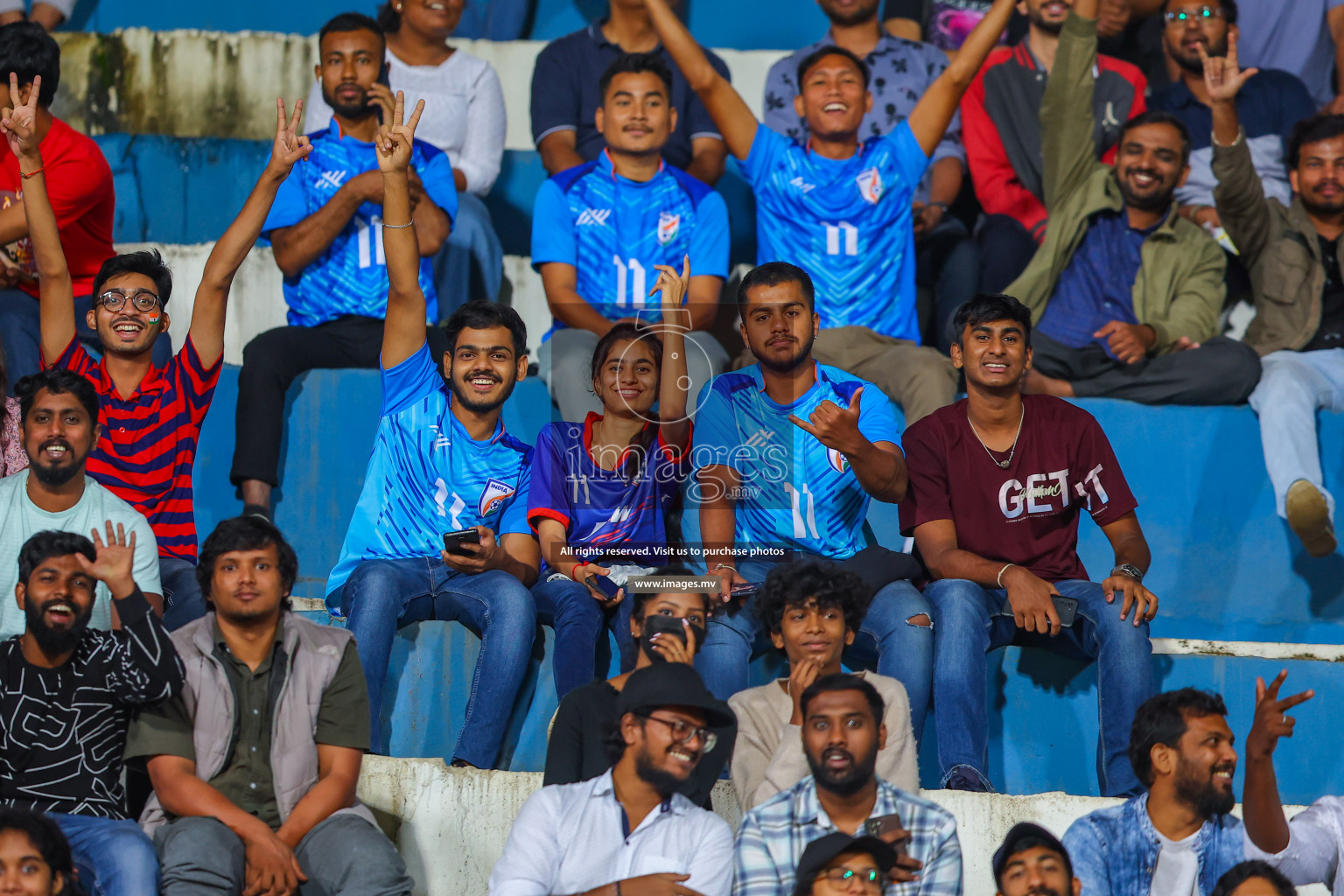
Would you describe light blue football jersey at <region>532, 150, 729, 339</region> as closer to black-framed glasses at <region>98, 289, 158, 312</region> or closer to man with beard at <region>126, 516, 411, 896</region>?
black-framed glasses at <region>98, 289, 158, 312</region>

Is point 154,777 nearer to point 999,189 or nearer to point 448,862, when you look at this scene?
point 448,862

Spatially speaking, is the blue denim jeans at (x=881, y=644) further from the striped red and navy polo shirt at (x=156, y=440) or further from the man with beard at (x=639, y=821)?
the striped red and navy polo shirt at (x=156, y=440)

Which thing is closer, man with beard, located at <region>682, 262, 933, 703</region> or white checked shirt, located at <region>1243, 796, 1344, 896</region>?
white checked shirt, located at <region>1243, 796, 1344, 896</region>

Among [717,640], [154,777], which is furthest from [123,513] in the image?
[717,640]

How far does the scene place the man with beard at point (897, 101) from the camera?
22.3ft

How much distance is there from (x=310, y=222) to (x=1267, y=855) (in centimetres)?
388

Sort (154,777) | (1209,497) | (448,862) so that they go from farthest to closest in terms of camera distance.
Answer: (1209,497) < (448,862) < (154,777)

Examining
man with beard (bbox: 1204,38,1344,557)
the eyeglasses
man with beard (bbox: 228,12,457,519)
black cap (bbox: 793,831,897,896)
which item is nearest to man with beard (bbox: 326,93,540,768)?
man with beard (bbox: 228,12,457,519)

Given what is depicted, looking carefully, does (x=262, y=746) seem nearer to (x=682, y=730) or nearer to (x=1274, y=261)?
Result: (x=682, y=730)

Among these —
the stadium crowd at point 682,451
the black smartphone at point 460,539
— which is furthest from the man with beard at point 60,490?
the black smartphone at point 460,539

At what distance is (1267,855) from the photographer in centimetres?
409

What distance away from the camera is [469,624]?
192 inches

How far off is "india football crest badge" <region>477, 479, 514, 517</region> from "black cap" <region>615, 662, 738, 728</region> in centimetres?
122

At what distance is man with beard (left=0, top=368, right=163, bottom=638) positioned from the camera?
14.9 ft
